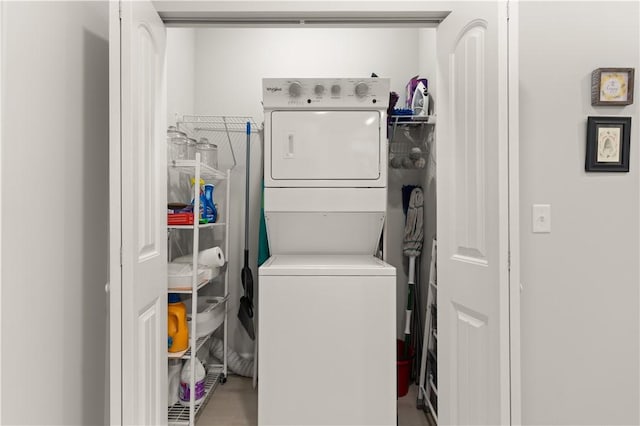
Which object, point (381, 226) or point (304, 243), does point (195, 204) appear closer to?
point (304, 243)

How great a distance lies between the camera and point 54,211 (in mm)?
1136

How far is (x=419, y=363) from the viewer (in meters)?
2.64

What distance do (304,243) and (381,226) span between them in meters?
0.48

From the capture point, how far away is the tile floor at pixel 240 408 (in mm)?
2151

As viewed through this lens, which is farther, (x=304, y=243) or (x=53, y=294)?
(x=304, y=243)

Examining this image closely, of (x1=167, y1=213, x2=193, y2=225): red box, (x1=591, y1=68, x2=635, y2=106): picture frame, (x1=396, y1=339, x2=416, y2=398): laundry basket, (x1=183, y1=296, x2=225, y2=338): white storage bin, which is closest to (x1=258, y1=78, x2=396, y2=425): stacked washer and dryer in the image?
(x1=167, y1=213, x2=193, y2=225): red box

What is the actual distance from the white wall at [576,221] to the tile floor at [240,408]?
3.13 ft

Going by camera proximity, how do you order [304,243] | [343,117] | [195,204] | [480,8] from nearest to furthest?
[480,8] < [195,204] < [343,117] < [304,243]

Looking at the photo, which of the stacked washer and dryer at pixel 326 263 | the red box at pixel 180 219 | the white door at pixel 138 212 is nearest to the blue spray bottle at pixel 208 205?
the red box at pixel 180 219

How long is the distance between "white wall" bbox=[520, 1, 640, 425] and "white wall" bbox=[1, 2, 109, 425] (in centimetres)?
167

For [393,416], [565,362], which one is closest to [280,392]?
[393,416]

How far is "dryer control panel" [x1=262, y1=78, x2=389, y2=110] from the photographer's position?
2.05 m

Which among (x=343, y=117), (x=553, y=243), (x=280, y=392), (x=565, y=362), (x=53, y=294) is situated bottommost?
(x=280, y=392)

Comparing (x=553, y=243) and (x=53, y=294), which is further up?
(x=553, y=243)
